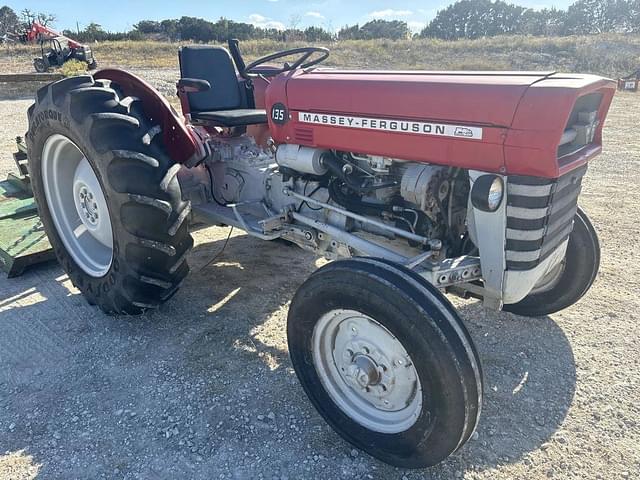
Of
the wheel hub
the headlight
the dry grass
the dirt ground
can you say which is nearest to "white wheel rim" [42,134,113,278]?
the wheel hub

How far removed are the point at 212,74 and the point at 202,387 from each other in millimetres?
2453

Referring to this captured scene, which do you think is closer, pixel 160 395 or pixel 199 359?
pixel 160 395

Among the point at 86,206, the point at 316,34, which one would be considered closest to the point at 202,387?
the point at 86,206

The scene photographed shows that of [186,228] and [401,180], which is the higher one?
[401,180]

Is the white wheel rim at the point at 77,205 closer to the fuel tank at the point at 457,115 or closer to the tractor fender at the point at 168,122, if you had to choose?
the tractor fender at the point at 168,122

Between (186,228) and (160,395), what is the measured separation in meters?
0.93

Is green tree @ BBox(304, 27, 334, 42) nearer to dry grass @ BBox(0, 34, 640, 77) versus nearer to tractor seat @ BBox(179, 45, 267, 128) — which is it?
dry grass @ BBox(0, 34, 640, 77)

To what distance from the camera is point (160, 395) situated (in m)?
2.58

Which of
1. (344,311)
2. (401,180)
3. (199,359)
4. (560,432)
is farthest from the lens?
(199,359)

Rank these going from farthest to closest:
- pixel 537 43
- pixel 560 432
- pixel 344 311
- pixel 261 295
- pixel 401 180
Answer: pixel 537 43, pixel 261 295, pixel 401 180, pixel 560 432, pixel 344 311

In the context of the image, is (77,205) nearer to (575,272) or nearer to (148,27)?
(575,272)

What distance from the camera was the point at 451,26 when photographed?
49.8 metres

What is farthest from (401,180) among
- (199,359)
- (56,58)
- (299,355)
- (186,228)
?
(56,58)

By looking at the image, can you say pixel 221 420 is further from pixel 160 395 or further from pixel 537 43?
pixel 537 43
